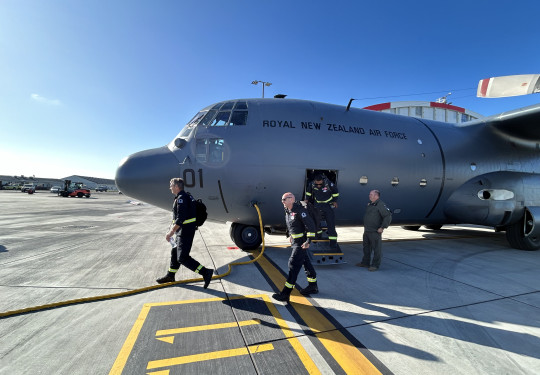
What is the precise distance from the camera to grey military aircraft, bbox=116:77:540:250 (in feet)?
21.1

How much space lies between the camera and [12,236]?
898 cm

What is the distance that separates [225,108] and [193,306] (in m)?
5.06

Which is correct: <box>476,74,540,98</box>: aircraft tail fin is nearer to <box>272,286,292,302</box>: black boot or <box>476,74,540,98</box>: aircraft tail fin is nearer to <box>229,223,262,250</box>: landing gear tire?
<box>229,223,262,250</box>: landing gear tire

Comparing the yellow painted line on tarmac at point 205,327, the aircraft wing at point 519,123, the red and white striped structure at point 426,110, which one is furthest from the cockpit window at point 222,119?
the red and white striped structure at point 426,110

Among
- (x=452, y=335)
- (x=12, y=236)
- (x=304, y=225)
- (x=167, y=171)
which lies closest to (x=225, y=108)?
(x=167, y=171)

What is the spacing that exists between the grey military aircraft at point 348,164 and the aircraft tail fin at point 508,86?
0.06 m

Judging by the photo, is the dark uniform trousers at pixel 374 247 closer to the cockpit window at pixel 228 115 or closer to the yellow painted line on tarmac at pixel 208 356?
the yellow painted line on tarmac at pixel 208 356

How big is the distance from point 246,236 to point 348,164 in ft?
11.5

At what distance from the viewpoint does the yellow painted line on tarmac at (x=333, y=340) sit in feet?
8.64

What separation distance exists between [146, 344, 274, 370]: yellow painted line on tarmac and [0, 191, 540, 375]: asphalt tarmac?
14 mm

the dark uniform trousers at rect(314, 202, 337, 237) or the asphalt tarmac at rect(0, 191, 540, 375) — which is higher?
the dark uniform trousers at rect(314, 202, 337, 237)

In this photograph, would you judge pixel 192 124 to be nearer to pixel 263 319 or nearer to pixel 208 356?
pixel 263 319

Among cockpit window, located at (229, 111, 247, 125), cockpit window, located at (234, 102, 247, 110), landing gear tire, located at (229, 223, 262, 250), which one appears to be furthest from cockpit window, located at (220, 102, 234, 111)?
landing gear tire, located at (229, 223, 262, 250)

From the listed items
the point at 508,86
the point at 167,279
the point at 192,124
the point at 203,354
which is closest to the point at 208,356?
the point at 203,354
